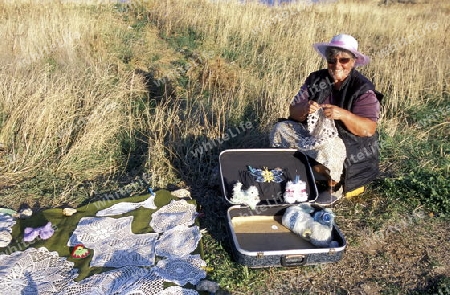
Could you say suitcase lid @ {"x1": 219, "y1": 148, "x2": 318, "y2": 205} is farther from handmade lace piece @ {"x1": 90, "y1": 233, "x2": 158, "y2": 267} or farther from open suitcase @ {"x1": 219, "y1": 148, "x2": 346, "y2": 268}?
handmade lace piece @ {"x1": 90, "y1": 233, "x2": 158, "y2": 267}

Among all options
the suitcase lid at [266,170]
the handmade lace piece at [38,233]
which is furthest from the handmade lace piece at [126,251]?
the suitcase lid at [266,170]

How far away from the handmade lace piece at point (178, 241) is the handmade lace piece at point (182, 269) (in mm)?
64

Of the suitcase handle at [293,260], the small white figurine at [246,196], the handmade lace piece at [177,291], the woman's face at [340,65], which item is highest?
the woman's face at [340,65]

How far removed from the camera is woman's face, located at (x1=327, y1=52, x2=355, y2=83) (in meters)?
3.01

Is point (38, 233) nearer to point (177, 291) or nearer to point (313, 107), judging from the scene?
point (177, 291)

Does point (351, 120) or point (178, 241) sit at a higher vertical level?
point (351, 120)

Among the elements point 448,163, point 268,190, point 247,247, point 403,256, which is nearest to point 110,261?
point 247,247

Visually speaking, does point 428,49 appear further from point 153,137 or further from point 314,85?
point 153,137

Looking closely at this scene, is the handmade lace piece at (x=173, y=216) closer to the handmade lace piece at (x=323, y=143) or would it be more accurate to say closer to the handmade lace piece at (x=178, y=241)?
the handmade lace piece at (x=178, y=241)

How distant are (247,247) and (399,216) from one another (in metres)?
1.35

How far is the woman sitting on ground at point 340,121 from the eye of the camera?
2.98 m

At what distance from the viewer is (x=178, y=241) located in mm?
2752

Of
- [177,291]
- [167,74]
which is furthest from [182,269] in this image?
[167,74]

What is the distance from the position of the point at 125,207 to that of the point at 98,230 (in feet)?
1.09
